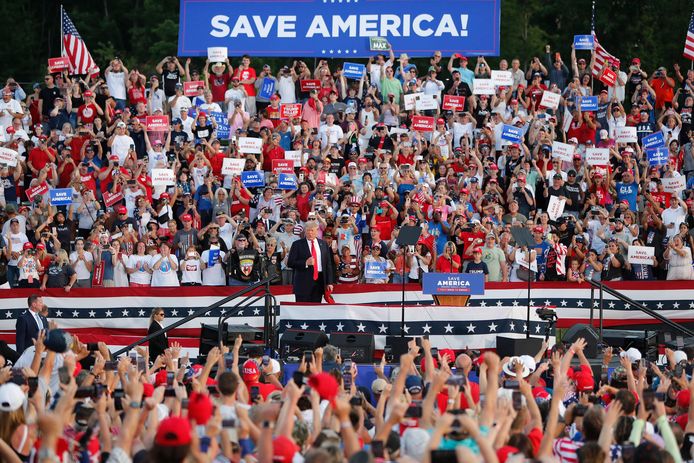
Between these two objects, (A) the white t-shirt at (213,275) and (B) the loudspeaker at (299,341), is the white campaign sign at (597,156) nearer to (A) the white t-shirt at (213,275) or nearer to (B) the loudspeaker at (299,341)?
(A) the white t-shirt at (213,275)

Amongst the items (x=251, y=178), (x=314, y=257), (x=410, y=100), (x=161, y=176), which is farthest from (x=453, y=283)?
(x=410, y=100)

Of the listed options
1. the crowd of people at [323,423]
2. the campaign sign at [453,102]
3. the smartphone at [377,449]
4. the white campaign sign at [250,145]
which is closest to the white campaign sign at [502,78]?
the campaign sign at [453,102]

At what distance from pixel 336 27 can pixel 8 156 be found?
326 inches

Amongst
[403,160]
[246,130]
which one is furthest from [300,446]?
[246,130]

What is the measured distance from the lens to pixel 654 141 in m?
26.0

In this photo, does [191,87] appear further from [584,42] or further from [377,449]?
[377,449]

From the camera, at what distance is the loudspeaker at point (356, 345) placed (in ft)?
56.4

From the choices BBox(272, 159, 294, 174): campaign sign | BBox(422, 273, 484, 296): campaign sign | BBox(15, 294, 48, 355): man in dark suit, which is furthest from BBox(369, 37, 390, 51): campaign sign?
BBox(15, 294, 48, 355): man in dark suit

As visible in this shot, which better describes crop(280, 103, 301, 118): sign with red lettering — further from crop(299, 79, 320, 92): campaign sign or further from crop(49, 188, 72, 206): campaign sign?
crop(49, 188, 72, 206): campaign sign

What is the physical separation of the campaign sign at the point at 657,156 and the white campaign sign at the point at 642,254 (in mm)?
4321

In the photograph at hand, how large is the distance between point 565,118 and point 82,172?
9429mm

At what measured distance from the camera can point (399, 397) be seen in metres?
9.83

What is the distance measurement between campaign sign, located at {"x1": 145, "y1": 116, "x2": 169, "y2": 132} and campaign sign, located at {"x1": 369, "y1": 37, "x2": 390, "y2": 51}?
17.4ft

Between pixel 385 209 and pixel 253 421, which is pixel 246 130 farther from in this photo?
pixel 253 421
